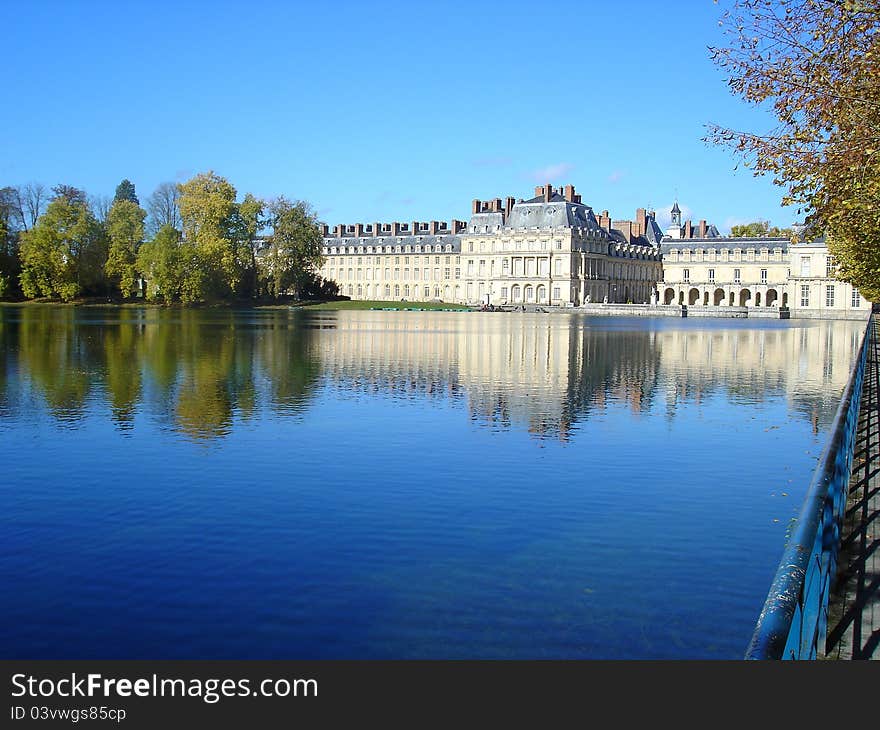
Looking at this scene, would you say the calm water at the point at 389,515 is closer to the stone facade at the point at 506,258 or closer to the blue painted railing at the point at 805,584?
the blue painted railing at the point at 805,584

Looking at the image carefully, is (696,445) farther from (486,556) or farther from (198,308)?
(198,308)

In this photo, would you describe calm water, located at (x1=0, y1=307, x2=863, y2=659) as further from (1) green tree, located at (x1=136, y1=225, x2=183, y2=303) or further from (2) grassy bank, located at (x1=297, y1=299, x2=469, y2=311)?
(2) grassy bank, located at (x1=297, y1=299, x2=469, y2=311)

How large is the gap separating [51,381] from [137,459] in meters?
10.4

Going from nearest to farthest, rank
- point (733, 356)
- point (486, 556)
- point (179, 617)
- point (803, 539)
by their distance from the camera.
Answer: point (803, 539) < point (179, 617) < point (486, 556) < point (733, 356)

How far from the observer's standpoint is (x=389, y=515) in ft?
35.8

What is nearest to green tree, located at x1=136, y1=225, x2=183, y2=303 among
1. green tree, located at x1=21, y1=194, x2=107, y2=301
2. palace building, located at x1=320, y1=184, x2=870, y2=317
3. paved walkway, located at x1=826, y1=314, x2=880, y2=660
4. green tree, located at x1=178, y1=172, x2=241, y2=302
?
green tree, located at x1=178, y1=172, x2=241, y2=302

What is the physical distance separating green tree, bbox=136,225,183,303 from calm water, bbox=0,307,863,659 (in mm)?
57851

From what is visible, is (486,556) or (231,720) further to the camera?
(486,556)

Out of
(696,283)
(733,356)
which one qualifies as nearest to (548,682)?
(733,356)

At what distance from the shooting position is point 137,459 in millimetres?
13688

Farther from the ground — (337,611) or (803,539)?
(803,539)

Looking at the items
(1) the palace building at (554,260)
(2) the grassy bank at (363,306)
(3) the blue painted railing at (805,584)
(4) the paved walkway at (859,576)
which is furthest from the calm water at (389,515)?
(1) the palace building at (554,260)

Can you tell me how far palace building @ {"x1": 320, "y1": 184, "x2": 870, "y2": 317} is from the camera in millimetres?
121438

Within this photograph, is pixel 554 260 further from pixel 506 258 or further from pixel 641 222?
pixel 641 222
